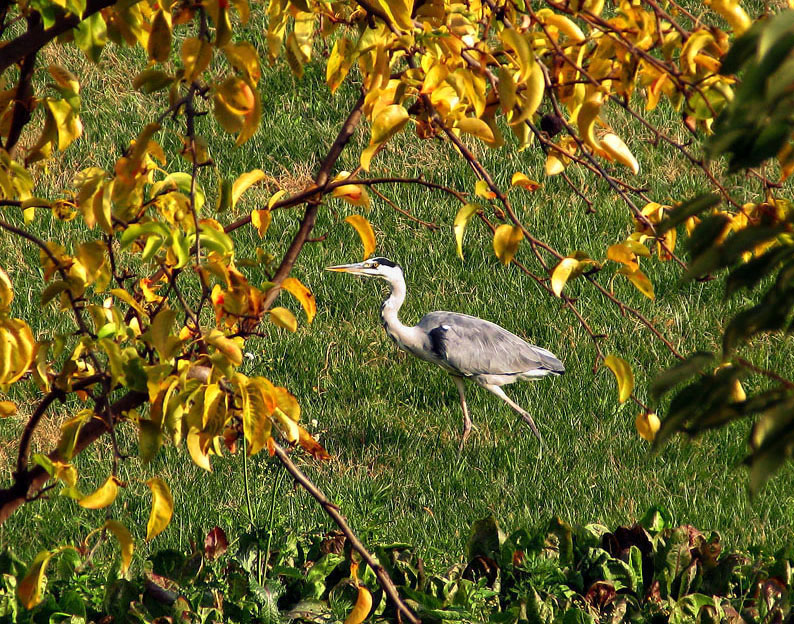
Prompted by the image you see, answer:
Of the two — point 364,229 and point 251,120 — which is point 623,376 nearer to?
point 364,229

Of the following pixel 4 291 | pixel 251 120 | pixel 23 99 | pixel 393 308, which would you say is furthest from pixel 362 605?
pixel 393 308

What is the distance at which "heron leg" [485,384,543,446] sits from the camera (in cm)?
513

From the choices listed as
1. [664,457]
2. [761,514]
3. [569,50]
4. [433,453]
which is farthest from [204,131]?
[569,50]

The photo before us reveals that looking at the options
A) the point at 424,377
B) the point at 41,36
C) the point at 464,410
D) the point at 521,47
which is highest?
the point at 521,47

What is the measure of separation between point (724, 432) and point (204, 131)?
420 cm

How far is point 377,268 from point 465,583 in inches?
106

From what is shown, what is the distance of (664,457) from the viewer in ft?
16.4

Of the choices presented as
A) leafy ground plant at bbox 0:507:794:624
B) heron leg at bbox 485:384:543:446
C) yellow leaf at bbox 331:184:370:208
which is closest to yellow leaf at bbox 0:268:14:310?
yellow leaf at bbox 331:184:370:208

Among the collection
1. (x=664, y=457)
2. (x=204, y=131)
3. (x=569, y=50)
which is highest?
(x=569, y=50)

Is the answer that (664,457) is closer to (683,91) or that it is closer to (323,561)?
(323,561)

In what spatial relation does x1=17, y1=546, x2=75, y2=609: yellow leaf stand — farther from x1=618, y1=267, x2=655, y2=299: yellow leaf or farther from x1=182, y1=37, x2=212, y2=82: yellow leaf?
x1=618, y1=267, x2=655, y2=299: yellow leaf

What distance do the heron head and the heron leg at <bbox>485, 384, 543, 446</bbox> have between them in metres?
0.82

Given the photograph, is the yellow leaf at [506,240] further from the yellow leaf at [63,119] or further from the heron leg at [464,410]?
the heron leg at [464,410]

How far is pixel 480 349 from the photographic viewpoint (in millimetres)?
5469
